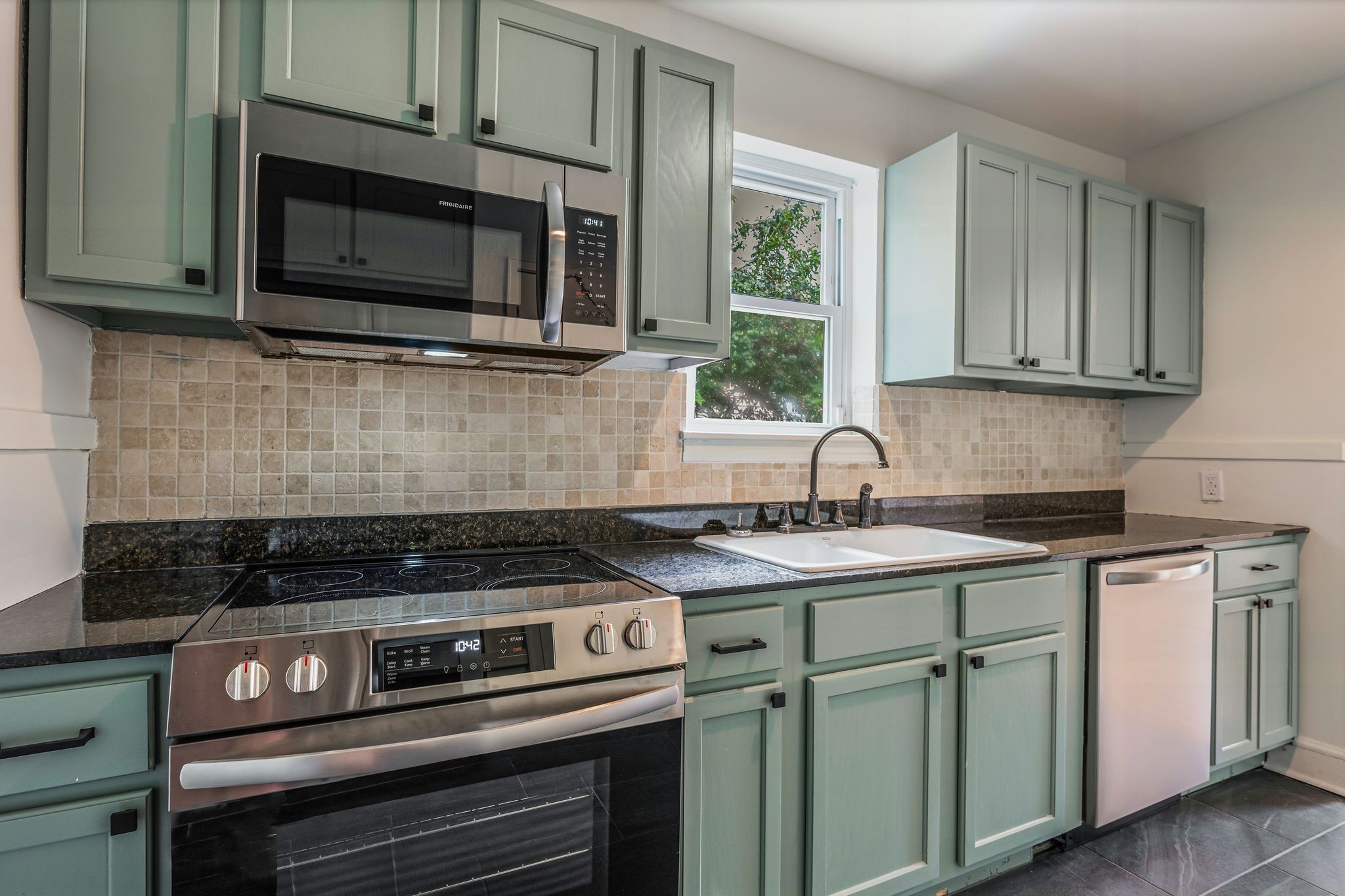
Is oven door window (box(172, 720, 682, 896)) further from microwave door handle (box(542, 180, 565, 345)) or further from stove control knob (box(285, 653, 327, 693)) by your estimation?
microwave door handle (box(542, 180, 565, 345))

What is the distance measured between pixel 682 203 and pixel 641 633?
3.74 ft

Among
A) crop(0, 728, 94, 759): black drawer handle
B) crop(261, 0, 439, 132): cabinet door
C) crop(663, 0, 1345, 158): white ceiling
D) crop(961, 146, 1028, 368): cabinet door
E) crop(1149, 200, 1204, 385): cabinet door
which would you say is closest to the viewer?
crop(0, 728, 94, 759): black drawer handle

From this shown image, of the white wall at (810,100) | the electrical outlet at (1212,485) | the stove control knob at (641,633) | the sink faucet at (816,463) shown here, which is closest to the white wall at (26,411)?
the stove control knob at (641,633)

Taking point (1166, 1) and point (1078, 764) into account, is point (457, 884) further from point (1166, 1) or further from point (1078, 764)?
point (1166, 1)

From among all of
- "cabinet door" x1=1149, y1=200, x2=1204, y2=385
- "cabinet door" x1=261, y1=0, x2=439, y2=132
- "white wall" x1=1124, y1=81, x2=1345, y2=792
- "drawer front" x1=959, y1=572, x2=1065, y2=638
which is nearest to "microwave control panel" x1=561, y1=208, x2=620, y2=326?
"cabinet door" x1=261, y1=0, x2=439, y2=132

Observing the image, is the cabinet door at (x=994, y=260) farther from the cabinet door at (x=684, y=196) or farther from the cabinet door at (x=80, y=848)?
the cabinet door at (x=80, y=848)

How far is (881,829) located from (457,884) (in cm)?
105

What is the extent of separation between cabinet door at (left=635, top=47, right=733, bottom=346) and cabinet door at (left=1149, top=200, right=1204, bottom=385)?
209 centimetres

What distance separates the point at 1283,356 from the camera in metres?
2.71

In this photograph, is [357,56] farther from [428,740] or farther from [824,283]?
[824,283]

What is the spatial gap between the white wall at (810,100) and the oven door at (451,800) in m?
1.84

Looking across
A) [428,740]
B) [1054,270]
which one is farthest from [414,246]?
[1054,270]

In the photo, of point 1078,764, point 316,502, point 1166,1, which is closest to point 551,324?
point 316,502

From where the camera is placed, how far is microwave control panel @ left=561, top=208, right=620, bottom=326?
155 centimetres
